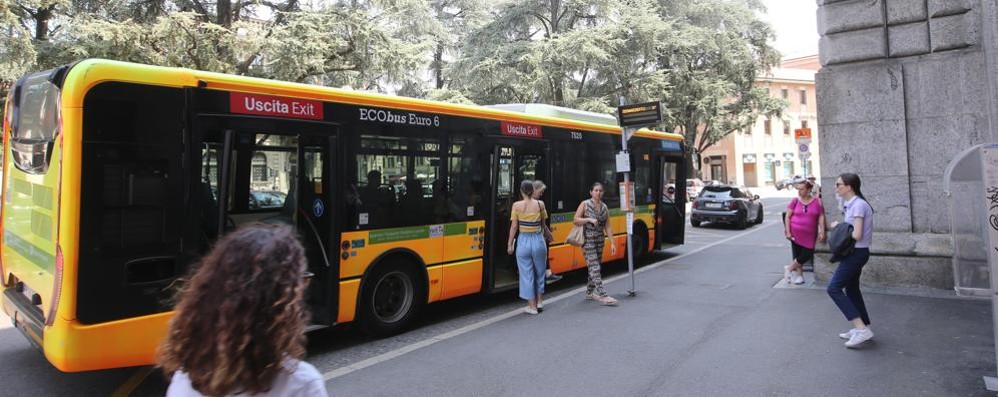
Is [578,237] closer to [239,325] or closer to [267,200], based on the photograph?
[267,200]

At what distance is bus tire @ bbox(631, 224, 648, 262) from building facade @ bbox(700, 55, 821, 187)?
169 ft

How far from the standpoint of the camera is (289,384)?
1654 mm

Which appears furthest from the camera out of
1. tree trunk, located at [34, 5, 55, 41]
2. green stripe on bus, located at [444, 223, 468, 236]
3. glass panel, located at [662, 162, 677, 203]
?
tree trunk, located at [34, 5, 55, 41]

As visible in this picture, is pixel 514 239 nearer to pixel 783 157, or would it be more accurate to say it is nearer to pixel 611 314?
pixel 611 314

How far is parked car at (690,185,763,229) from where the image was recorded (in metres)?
19.9

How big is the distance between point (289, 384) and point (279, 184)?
516 cm

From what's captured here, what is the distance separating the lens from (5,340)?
6.41m

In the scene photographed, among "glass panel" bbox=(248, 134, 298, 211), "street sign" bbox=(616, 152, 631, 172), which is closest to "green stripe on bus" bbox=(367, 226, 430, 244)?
"glass panel" bbox=(248, 134, 298, 211)

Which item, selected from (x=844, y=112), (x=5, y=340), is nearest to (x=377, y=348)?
(x=5, y=340)

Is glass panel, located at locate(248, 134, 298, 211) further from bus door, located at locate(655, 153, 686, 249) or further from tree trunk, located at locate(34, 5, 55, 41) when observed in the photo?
tree trunk, located at locate(34, 5, 55, 41)

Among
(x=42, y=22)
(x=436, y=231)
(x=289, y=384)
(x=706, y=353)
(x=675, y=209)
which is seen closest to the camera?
(x=289, y=384)

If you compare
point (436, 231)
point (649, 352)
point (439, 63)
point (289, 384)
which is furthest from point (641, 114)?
point (439, 63)

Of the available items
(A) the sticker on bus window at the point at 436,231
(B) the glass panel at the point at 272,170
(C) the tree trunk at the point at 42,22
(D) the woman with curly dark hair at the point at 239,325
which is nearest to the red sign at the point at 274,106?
(B) the glass panel at the point at 272,170

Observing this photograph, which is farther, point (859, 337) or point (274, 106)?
point (859, 337)
